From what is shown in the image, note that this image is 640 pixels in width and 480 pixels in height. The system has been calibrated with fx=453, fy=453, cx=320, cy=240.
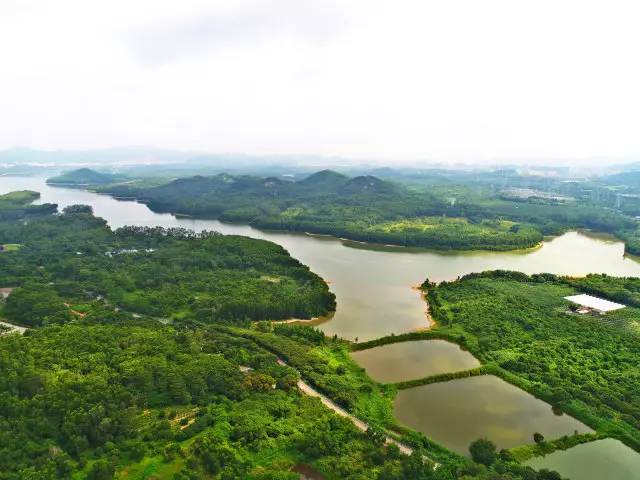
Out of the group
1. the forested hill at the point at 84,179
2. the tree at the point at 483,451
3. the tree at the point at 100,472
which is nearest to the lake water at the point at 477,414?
the tree at the point at 483,451

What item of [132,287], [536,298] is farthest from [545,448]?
[132,287]

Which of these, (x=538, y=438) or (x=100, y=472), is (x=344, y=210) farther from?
(x=100, y=472)

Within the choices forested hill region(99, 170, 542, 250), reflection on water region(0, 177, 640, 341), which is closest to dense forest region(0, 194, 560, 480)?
reflection on water region(0, 177, 640, 341)

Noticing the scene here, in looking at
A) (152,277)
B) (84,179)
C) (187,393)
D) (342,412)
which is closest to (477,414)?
(342,412)

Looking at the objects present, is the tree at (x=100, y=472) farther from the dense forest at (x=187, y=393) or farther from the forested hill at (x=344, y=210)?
the forested hill at (x=344, y=210)

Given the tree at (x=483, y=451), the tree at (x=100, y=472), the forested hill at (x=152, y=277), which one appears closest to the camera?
the tree at (x=100, y=472)

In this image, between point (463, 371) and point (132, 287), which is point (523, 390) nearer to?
point (463, 371)
